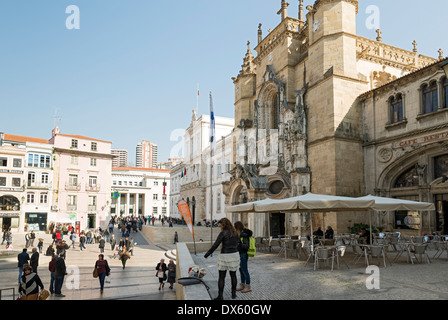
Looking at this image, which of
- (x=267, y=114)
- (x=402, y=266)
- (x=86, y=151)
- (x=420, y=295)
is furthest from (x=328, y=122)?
(x=86, y=151)

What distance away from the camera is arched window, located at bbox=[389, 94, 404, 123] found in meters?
19.6

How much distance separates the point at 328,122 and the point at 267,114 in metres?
8.22

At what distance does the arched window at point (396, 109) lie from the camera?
64.4 ft

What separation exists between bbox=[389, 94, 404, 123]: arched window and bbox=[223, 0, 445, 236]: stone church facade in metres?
0.74

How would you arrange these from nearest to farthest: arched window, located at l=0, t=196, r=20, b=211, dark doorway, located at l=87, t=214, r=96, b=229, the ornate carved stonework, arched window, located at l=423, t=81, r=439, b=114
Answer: arched window, located at l=423, t=81, r=439, b=114
the ornate carved stonework
arched window, located at l=0, t=196, r=20, b=211
dark doorway, located at l=87, t=214, r=96, b=229

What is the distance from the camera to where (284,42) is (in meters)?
27.5

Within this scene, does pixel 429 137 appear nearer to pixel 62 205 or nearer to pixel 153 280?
pixel 153 280

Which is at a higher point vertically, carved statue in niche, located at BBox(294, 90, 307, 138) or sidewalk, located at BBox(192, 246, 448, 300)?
carved statue in niche, located at BBox(294, 90, 307, 138)

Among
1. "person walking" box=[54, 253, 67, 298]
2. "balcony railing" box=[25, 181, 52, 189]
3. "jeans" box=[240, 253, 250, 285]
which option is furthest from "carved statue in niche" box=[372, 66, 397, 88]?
"balcony railing" box=[25, 181, 52, 189]

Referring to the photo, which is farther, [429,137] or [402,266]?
[429,137]

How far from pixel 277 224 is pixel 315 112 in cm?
906

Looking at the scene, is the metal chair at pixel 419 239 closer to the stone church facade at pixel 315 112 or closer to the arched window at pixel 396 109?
the stone church facade at pixel 315 112

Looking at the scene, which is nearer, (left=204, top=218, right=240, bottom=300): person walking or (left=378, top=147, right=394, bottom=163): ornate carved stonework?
(left=204, top=218, right=240, bottom=300): person walking

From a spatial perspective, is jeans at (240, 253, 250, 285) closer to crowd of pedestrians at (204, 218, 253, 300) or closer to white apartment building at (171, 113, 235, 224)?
crowd of pedestrians at (204, 218, 253, 300)
